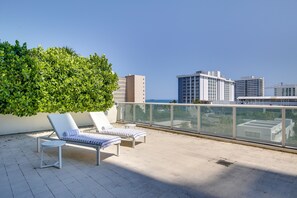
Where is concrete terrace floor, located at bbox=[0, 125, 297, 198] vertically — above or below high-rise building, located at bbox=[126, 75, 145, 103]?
below

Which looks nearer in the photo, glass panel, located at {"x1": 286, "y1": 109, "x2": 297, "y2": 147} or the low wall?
glass panel, located at {"x1": 286, "y1": 109, "x2": 297, "y2": 147}

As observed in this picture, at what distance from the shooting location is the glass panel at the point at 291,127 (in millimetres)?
5098

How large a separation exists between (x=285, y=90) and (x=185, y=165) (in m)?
68.5

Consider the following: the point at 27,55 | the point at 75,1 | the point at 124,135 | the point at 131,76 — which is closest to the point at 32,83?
the point at 27,55

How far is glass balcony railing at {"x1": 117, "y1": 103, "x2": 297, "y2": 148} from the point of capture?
5.29 metres

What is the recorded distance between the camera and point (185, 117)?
25.4 feet

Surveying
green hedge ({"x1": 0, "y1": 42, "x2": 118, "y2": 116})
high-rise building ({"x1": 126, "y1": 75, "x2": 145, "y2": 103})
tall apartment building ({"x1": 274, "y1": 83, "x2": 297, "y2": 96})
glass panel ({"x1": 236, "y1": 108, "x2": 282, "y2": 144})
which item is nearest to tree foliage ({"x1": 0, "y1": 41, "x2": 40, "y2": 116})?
green hedge ({"x1": 0, "y1": 42, "x2": 118, "y2": 116})

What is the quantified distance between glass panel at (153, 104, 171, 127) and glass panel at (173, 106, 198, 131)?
0.42 meters

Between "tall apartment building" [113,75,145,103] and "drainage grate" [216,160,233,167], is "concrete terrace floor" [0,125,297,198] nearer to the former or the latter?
"drainage grate" [216,160,233,167]

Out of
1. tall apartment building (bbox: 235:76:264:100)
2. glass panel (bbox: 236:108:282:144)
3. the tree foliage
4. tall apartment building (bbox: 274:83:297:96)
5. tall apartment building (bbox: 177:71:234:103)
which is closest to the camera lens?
glass panel (bbox: 236:108:282:144)

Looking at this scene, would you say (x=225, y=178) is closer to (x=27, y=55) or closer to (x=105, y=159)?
(x=105, y=159)

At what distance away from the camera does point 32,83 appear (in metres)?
7.34

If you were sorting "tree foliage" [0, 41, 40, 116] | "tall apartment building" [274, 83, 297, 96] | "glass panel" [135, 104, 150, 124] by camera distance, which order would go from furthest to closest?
1. "tall apartment building" [274, 83, 297, 96]
2. "glass panel" [135, 104, 150, 124]
3. "tree foliage" [0, 41, 40, 116]

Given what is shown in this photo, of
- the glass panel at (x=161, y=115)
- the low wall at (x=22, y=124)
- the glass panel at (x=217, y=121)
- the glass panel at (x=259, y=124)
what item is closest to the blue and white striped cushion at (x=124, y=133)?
the glass panel at (x=217, y=121)
